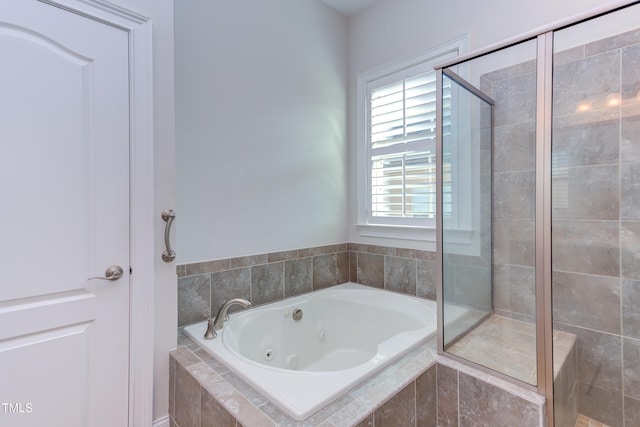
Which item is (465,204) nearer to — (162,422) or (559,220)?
(559,220)

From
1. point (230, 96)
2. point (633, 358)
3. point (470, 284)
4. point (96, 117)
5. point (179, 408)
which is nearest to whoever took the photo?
point (96, 117)

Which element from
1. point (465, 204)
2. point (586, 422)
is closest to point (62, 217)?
point (465, 204)

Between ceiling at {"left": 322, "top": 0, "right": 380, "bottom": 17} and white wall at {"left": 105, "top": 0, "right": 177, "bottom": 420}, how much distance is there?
155 centimetres

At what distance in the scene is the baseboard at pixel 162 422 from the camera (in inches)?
57.5

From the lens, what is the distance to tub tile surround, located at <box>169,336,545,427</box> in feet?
3.43

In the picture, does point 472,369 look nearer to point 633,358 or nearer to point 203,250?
point 633,358

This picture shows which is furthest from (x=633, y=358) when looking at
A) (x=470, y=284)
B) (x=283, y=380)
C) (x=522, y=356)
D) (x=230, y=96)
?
(x=230, y=96)

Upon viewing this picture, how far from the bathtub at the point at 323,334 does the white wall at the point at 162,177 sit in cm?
19

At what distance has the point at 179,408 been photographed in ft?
4.60

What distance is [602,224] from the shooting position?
1560 millimetres

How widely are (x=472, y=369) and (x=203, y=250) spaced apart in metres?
1.57

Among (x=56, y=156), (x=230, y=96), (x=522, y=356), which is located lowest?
(x=522, y=356)

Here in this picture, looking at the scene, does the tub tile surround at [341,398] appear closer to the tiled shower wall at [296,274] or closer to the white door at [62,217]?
the tiled shower wall at [296,274]

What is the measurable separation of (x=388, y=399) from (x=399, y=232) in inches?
55.7
